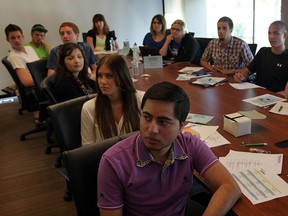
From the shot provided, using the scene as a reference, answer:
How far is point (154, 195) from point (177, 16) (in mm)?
5636

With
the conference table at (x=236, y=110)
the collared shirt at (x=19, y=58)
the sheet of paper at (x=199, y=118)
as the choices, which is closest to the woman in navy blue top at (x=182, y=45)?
the conference table at (x=236, y=110)

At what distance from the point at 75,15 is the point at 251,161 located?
5150mm

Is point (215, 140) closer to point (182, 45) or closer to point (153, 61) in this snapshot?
point (153, 61)

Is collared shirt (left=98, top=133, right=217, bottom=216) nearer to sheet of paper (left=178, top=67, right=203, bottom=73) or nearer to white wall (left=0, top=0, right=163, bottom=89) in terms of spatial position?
sheet of paper (left=178, top=67, right=203, bottom=73)

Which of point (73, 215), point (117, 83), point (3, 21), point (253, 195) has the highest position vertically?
point (3, 21)

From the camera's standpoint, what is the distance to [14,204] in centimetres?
239

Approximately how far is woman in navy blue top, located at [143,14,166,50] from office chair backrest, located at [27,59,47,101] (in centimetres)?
200

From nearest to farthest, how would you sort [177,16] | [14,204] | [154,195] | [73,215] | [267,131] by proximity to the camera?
1. [154,195]
2. [267,131]
3. [73,215]
4. [14,204]
5. [177,16]

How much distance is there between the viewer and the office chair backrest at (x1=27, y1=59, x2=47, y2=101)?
119 inches

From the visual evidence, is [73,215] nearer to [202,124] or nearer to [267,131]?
[202,124]

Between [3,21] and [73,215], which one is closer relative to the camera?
[73,215]

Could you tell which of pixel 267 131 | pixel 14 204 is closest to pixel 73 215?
pixel 14 204

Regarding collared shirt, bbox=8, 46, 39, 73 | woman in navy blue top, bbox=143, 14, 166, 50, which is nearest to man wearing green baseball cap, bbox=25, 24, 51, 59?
collared shirt, bbox=8, 46, 39, 73

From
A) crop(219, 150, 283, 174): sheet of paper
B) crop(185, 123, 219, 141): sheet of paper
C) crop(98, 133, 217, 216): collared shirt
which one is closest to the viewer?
crop(98, 133, 217, 216): collared shirt
